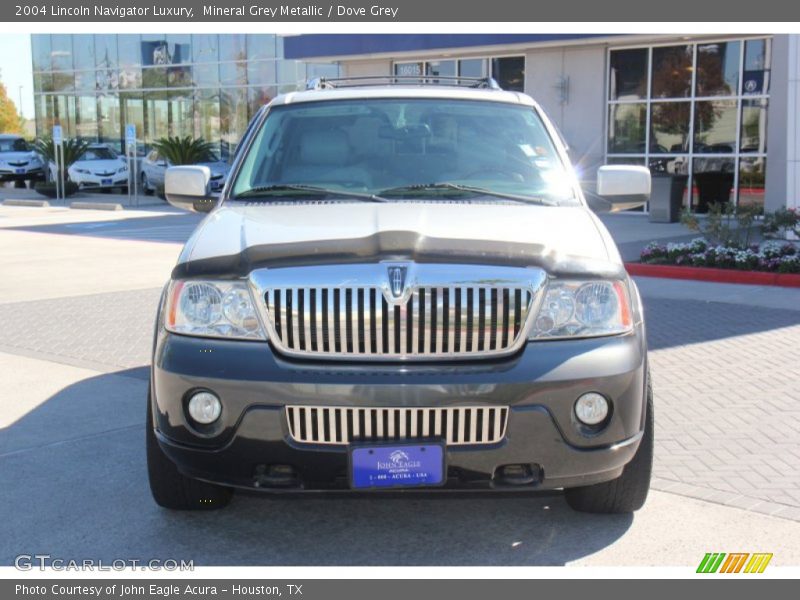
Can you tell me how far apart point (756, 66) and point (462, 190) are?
18.1 m

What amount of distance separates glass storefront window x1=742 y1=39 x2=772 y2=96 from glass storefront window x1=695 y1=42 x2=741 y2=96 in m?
0.19

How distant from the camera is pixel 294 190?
4.92 m

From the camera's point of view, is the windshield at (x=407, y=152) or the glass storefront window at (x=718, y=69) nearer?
the windshield at (x=407, y=152)

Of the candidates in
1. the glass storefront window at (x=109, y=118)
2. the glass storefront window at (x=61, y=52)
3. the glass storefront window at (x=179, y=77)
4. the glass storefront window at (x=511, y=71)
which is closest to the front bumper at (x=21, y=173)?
the glass storefront window at (x=109, y=118)

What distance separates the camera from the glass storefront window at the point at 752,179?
20.7 metres

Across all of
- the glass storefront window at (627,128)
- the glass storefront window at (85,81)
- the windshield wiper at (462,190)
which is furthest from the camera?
the glass storefront window at (85,81)

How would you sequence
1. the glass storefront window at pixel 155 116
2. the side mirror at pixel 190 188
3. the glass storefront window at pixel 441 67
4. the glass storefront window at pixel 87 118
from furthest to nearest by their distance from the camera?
the glass storefront window at pixel 87 118
the glass storefront window at pixel 155 116
the glass storefront window at pixel 441 67
the side mirror at pixel 190 188

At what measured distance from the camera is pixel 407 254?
148 inches

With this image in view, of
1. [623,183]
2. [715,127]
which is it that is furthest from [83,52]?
[623,183]

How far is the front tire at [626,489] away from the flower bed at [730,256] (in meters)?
8.43

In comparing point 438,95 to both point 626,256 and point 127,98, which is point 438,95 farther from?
point 127,98

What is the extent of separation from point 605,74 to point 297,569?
20.8 m

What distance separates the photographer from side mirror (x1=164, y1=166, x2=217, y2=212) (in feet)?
18.3

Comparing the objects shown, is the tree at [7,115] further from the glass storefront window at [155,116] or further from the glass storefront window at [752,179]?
the glass storefront window at [752,179]
